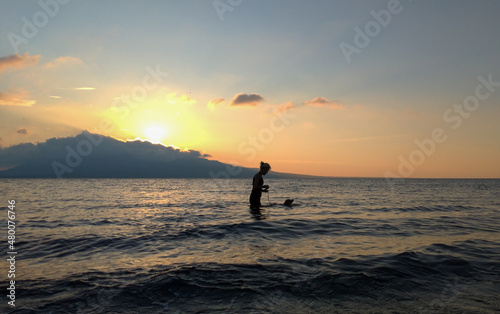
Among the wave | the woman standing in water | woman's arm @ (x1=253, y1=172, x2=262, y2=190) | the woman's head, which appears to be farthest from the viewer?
woman's arm @ (x1=253, y1=172, x2=262, y2=190)

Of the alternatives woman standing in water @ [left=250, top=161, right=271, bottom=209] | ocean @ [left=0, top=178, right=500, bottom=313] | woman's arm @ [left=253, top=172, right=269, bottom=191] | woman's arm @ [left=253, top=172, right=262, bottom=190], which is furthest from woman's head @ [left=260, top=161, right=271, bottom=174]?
ocean @ [left=0, top=178, right=500, bottom=313]

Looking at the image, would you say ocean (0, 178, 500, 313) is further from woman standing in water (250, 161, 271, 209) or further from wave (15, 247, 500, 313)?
woman standing in water (250, 161, 271, 209)

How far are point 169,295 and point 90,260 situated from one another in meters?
4.46

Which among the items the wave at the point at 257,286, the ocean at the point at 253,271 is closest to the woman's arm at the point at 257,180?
the ocean at the point at 253,271

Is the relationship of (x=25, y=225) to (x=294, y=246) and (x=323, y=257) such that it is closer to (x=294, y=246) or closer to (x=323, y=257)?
(x=294, y=246)

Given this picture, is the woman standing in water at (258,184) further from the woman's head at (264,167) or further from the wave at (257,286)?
the wave at (257,286)

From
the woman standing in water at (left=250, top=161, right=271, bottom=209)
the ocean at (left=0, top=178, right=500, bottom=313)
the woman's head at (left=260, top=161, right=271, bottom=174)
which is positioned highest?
the woman's head at (left=260, top=161, right=271, bottom=174)

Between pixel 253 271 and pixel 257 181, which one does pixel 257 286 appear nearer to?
pixel 253 271

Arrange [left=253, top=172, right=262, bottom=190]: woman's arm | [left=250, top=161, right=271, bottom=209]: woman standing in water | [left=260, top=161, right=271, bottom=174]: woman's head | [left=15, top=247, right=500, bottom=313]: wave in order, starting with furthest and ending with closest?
[left=253, top=172, right=262, bottom=190]: woman's arm < [left=250, top=161, right=271, bottom=209]: woman standing in water < [left=260, top=161, right=271, bottom=174]: woman's head < [left=15, top=247, right=500, bottom=313]: wave

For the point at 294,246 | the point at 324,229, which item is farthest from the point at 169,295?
the point at 324,229

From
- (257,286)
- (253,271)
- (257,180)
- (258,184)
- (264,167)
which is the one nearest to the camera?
(257,286)

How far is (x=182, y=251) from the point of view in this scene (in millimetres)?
10156

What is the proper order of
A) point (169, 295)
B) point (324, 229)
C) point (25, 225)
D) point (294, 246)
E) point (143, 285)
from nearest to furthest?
point (169, 295), point (143, 285), point (294, 246), point (324, 229), point (25, 225)

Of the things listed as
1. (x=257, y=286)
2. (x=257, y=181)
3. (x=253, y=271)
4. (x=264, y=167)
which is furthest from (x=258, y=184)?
(x=257, y=286)
